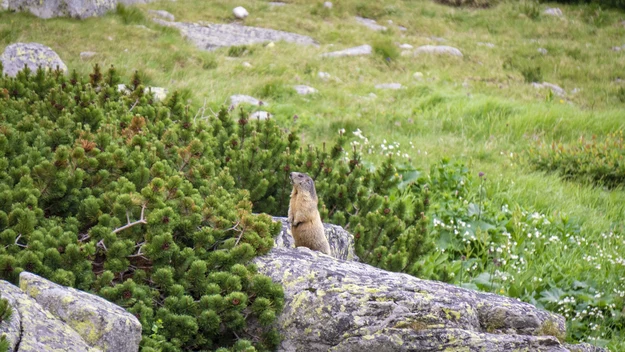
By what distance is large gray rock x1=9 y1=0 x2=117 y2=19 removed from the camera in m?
13.7

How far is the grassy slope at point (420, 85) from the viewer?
9648 millimetres

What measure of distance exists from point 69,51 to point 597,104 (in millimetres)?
10378

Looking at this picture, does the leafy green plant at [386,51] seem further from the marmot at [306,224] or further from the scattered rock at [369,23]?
the marmot at [306,224]

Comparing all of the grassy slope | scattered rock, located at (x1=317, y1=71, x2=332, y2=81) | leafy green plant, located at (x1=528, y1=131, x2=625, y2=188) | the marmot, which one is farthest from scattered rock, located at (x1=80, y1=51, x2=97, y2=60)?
leafy green plant, located at (x1=528, y1=131, x2=625, y2=188)

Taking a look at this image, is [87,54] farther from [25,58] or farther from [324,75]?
[324,75]

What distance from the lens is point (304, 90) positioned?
1258 cm

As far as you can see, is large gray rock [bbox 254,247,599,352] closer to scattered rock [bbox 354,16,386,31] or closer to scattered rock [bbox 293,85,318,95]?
scattered rock [bbox 293,85,318,95]

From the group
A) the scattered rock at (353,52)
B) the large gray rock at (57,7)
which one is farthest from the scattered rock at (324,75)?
the large gray rock at (57,7)

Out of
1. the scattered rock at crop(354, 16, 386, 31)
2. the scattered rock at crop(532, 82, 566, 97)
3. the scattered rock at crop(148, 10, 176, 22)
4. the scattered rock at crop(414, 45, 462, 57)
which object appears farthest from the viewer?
the scattered rock at crop(354, 16, 386, 31)

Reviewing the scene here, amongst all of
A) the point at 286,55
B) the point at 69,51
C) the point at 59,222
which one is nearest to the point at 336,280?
the point at 59,222

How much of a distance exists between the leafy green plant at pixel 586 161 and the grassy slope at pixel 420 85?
0.34 metres

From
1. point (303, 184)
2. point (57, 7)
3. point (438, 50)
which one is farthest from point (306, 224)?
point (438, 50)

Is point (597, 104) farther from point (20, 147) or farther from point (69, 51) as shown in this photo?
point (20, 147)

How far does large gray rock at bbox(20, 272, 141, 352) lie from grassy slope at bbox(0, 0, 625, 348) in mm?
5046
